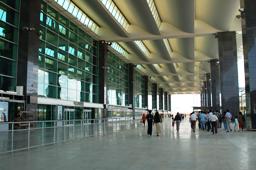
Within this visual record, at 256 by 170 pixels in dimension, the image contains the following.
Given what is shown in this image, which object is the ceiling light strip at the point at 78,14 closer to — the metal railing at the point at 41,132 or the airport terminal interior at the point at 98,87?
the airport terminal interior at the point at 98,87

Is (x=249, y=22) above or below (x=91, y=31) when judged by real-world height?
below

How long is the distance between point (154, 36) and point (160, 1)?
670 cm

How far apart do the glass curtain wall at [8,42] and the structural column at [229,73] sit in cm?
1995

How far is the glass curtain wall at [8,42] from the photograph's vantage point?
2246 centimetres

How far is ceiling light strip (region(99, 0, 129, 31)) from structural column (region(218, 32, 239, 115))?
1033cm

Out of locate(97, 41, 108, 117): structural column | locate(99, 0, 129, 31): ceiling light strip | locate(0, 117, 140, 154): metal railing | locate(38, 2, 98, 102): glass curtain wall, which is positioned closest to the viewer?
locate(0, 117, 140, 154): metal railing

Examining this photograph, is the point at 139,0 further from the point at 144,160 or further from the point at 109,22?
the point at 144,160

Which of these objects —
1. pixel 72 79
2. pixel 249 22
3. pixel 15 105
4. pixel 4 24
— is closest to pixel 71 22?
pixel 72 79

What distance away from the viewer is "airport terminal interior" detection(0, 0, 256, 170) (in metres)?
10.3

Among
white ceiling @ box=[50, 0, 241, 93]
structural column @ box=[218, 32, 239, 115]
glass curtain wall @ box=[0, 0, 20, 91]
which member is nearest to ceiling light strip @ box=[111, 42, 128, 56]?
white ceiling @ box=[50, 0, 241, 93]

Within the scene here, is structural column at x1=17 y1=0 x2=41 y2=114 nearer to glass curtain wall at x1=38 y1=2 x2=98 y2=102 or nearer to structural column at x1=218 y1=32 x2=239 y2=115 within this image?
glass curtain wall at x1=38 y1=2 x2=98 y2=102

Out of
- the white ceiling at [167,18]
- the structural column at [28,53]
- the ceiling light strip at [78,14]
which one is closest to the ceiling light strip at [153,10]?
the white ceiling at [167,18]

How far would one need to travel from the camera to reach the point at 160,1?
30062 mm

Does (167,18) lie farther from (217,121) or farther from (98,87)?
(217,121)
